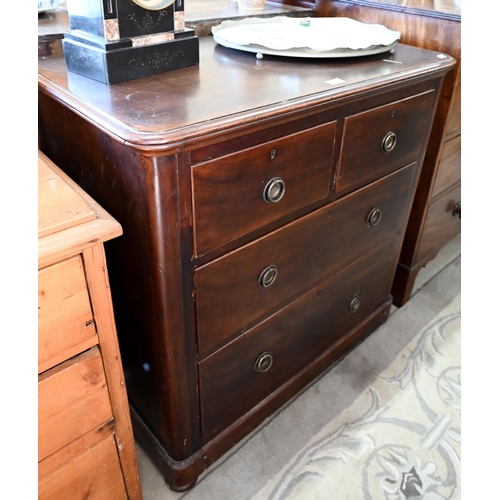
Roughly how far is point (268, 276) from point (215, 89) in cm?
38

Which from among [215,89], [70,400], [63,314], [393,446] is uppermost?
[215,89]

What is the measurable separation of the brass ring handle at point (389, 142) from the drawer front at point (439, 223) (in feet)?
1.63

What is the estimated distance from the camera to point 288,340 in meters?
1.16

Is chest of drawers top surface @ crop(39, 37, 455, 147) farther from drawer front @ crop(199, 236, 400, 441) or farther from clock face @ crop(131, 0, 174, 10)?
drawer front @ crop(199, 236, 400, 441)

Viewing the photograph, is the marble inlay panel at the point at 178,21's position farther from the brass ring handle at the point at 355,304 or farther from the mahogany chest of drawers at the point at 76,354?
the brass ring handle at the point at 355,304

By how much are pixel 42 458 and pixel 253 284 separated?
0.47 meters

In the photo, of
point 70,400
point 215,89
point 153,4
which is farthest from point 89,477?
point 153,4

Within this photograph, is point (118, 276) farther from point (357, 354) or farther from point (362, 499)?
point (357, 354)

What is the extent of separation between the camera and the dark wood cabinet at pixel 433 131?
1220mm

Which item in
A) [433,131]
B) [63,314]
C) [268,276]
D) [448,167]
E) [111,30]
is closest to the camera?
[63,314]

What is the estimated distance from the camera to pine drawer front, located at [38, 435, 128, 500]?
2.60 feet

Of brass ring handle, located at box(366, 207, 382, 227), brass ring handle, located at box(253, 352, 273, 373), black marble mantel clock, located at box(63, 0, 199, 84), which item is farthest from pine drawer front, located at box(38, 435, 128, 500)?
brass ring handle, located at box(366, 207, 382, 227)

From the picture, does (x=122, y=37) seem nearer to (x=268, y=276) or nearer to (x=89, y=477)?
(x=268, y=276)
